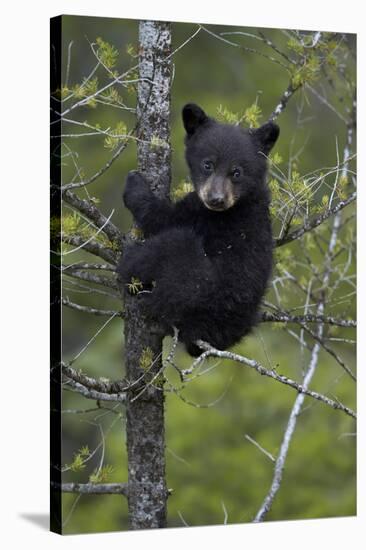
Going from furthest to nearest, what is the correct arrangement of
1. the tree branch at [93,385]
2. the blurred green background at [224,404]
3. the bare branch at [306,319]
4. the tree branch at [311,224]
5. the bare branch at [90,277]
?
the blurred green background at [224,404] → the bare branch at [306,319] → the tree branch at [311,224] → the bare branch at [90,277] → the tree branch at [93,385]

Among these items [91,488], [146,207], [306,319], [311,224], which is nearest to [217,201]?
[146,207]

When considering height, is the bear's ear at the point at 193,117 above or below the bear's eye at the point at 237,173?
above

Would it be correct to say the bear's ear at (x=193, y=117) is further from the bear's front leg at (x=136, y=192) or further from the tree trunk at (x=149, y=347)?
the bear's front leg at (x=136, y=192)

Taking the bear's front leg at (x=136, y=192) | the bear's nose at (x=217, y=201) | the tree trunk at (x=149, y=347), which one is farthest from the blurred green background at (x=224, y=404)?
the bear's nose at (x=217, y=201)

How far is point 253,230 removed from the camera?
20.5ft

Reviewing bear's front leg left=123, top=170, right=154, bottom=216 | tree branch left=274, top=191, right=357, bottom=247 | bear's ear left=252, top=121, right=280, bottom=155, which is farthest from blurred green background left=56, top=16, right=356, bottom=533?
bear's front leg left=123, top=170, right=154, bottom=216

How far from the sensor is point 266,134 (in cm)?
644

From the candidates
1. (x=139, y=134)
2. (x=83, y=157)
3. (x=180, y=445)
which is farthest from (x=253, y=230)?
(x=83, y=157)

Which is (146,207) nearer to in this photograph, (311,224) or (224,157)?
(224,157)

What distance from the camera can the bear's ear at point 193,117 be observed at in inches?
254

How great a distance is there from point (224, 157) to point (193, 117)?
43 cm

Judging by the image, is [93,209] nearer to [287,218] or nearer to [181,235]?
[181,235]

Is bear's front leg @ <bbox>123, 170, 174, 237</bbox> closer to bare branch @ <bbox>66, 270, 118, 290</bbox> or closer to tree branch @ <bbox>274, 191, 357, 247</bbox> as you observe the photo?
bare branch @ <bbox>66, 270, 118, 290</bbox>

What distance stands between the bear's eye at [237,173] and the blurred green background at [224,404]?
230 cm
